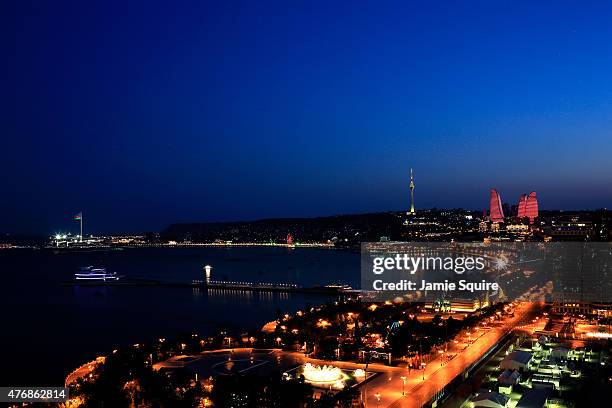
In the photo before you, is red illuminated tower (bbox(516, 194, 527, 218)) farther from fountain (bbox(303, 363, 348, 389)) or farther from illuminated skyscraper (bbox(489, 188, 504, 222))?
fountain (bbox(303, 363, 348, 389))

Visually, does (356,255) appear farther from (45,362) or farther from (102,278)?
(45,362)

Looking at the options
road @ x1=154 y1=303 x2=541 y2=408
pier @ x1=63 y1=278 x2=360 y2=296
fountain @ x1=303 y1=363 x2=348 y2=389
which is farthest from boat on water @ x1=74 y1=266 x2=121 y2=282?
fountain @ x1=303 y1=363 x2=348 y2=389

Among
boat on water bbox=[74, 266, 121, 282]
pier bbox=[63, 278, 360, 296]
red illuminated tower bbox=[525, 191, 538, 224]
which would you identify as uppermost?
red illuminated tower bbox=[525, 191, 538, 224]

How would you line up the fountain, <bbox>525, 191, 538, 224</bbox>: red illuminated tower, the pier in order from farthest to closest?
<bbox>525, 191, 538, 224</bbox>: red illuminated tower < the pier < the fountain

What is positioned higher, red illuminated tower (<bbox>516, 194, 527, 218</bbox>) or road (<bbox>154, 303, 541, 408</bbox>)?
red illuminated tower (<bbox>516, 194, 527, 218</bbox>)

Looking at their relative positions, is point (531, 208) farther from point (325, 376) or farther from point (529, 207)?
point (325, 376)

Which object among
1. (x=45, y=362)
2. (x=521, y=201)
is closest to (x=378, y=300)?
(x=45, y=362)

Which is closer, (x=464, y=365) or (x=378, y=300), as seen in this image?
(x=464, y=365)
